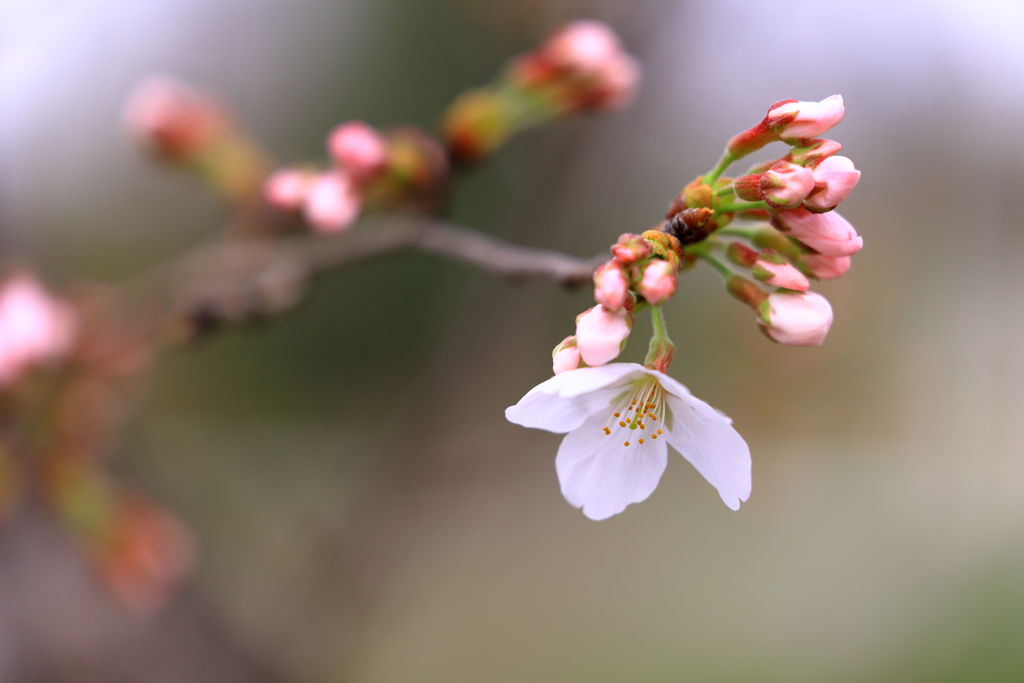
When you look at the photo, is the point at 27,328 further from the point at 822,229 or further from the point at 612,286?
the point at 822,229

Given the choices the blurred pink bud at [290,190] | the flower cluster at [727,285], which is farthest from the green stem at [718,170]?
the blurred pink bud at [290,190]

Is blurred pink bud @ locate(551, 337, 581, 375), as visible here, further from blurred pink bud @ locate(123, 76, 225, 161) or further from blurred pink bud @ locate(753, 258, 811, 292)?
blurred pink bud @ locate(123, 76, 225, 161)

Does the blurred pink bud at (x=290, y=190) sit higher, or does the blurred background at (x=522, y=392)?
the blurred background at (x=522, y=392)

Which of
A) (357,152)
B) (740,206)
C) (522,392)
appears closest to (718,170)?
(740,206)

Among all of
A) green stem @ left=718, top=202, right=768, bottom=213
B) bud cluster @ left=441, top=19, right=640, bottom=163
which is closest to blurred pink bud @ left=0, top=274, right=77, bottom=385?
bud cluster @ left=441, top=19, right=640, bottom=163

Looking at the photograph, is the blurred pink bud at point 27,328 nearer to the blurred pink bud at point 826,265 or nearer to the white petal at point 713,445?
the white petal at point 713,445

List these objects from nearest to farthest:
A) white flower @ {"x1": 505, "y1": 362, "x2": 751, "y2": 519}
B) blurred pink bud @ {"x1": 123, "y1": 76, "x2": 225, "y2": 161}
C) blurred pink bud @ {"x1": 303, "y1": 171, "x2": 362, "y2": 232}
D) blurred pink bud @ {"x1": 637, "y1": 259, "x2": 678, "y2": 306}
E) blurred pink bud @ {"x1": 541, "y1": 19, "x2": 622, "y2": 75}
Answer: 1. blurred pink bud @ {"x1": 637, "y1": 259, "x2": 678, "y2": 306}
2. white flower @ {"x1": 505, "y1": 362, "x2": 751, "y2": 519}
3. blurred pink bud @ {"x1": 303, "y1": 171, "x2": 362, "y2": 232}
4. blurred pink bud @ {"x1": 541, "y1": 19, "x2": 622, "y2": 75}
5. blurred pink bud @ {"x1": 123, "y1": 76, "x2": 225, "y2": 161}

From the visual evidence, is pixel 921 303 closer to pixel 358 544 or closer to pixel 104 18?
pixel 358 544
